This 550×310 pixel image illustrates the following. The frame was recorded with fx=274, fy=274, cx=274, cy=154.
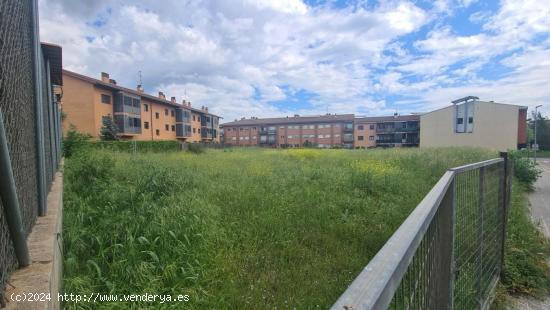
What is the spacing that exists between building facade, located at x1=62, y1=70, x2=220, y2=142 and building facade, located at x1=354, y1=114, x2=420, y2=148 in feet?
123

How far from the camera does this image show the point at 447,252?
168cm

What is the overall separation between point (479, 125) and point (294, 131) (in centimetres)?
3962

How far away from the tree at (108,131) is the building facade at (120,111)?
53 centimetres

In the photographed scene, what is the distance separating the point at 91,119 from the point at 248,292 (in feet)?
105

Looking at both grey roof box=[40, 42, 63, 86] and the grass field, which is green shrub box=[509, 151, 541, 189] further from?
grey roof box=[40, 42, 63, 86]

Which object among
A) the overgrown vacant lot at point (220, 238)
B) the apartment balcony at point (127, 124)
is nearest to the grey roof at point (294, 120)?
the apartment balcony at point (127, 124)

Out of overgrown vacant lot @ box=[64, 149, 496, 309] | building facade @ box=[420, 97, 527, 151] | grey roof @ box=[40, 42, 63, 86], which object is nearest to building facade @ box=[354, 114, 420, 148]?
building facade @ box=[420, 97, 527, 151]

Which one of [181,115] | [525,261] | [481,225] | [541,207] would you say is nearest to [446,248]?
[481,225]

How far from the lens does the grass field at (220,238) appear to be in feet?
9.34

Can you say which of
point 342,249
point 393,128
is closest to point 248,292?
point 342,249

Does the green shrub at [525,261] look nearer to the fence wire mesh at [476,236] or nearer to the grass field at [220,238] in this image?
the fence wire mesh at [476,236]

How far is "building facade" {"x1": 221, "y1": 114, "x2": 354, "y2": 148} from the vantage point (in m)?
63.6

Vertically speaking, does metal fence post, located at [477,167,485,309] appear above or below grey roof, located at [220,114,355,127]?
below

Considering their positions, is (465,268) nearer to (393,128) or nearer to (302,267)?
(302,267)
